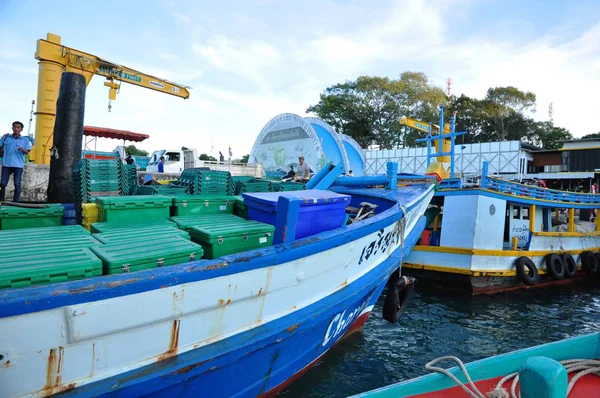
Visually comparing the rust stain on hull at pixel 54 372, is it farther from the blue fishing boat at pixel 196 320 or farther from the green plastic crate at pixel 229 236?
the green plastic crate at pixel 229 236

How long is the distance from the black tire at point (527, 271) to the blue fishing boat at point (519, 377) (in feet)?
25.3

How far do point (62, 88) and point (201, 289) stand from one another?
406 centimetres

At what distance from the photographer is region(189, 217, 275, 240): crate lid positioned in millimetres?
3067

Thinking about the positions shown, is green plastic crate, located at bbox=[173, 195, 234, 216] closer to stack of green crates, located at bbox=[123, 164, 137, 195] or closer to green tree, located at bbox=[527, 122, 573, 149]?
stack of green crates, located at bbox=[123, 164, 137, 195]

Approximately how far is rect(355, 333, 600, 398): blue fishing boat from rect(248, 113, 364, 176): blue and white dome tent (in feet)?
59.1

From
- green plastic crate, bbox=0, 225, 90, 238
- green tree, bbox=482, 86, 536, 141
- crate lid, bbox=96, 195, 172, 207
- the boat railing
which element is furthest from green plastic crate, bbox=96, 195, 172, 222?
green tree, bbox=482, 86, 536, 141

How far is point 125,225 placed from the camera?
336cm

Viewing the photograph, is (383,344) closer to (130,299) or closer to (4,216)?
(130,299)

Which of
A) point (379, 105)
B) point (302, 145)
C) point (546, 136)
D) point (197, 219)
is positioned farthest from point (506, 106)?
point (197, 219)

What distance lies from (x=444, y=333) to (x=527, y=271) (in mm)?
4753

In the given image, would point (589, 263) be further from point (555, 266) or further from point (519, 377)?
point (519, 377)

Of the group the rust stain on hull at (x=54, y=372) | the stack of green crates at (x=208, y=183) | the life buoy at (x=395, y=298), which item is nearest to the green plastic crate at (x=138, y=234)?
the rust stain on hull at (x=54, y=372)

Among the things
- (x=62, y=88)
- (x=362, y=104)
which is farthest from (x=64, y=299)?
(x=362, y=104)

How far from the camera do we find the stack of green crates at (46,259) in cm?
211
